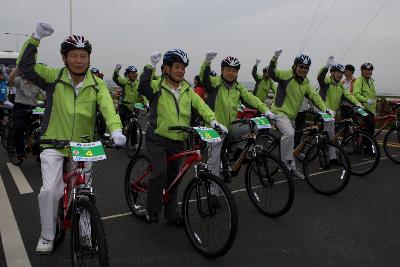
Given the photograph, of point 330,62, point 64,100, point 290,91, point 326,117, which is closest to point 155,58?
point 64,100

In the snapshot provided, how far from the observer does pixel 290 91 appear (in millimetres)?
6801

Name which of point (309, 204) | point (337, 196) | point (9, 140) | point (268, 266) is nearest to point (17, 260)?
point (268, 266)

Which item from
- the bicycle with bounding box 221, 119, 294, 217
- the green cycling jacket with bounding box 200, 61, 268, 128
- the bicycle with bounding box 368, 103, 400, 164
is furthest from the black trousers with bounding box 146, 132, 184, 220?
the bicycle with bounding box 368, 103, 400, 164

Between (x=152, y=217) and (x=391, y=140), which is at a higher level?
(x=391, y=140)

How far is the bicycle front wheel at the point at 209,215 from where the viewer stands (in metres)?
3.80

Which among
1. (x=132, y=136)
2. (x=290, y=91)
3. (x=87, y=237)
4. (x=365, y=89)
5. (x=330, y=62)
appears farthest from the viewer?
(x=132, y=136)

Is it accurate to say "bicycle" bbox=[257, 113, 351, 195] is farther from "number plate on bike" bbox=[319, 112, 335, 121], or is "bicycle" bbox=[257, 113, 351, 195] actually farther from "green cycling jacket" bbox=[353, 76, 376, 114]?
"green cycling jacket" bbox=[353, 76, 376, 114]

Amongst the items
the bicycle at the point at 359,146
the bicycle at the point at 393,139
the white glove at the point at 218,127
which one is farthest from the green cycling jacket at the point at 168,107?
the bicycle at the point at 393,139

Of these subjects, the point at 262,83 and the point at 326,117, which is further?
the point at 262,83

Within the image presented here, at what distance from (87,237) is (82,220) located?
0.14 m

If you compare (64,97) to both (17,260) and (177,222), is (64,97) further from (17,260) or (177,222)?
(177,222)

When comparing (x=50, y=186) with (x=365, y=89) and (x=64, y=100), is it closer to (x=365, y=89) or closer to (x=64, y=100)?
(x=64, y=100)

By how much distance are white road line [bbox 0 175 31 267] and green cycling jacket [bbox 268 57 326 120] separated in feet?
14.2

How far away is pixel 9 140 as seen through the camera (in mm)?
8375
